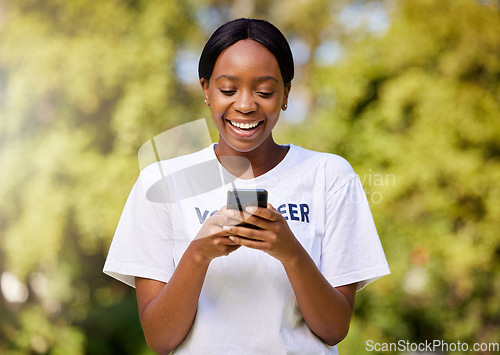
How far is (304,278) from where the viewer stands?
1.01 metres

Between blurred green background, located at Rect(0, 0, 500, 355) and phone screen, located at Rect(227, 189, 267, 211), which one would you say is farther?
blurred green background, located at Rect(0, 0, 500, 355)

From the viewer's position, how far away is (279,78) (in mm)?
1100

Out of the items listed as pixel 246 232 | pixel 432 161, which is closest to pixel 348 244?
pixel 246 232

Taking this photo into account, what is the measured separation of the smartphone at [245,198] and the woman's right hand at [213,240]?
19 mm

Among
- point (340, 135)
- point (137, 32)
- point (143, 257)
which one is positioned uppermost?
point (137, 32)

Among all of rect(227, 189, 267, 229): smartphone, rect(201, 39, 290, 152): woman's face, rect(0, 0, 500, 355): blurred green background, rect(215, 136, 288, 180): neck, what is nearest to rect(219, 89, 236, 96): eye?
rect(201, 39, 290, 152): woman's face

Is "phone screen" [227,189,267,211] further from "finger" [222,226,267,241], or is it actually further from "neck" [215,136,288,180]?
"neck" [215,136,288,180]

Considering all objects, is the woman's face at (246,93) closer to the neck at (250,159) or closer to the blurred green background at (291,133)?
the neck at (250,159)

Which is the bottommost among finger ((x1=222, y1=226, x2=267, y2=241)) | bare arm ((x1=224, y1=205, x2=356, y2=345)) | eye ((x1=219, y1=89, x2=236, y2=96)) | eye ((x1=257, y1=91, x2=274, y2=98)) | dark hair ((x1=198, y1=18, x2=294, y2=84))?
bare arm ((x1=224, y1=205, x2=356, y2=345))

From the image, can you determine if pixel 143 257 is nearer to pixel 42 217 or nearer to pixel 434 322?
pixel 42 217

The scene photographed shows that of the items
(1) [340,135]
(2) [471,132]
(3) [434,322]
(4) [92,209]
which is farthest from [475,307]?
(4) [92,209]

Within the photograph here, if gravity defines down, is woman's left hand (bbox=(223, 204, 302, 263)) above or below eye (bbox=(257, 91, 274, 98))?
below

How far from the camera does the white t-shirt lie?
104 cm

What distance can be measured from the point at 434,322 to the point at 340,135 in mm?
1713
